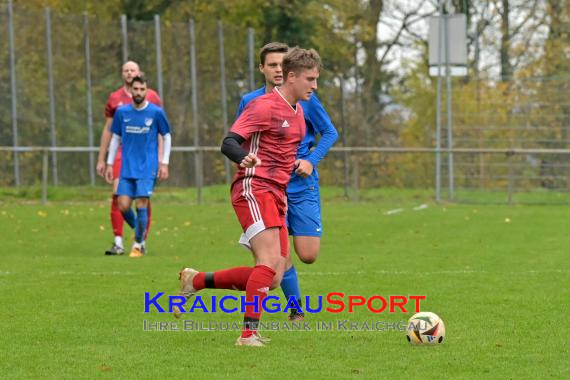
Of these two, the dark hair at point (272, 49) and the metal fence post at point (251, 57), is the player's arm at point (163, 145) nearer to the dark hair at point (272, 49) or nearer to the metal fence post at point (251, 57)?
the dark hair at point (272, 49)

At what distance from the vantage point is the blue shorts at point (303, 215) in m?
9.84

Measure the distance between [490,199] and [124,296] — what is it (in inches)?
649

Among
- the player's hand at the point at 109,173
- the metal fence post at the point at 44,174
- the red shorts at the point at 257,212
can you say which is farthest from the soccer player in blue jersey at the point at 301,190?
the metal fence post at the point at 44,174

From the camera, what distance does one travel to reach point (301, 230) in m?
9.84

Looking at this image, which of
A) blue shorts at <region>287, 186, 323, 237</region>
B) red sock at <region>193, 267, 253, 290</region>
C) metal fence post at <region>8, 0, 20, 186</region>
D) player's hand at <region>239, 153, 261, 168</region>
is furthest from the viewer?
metal fence post at <region>8, 0, 20, 186</region>

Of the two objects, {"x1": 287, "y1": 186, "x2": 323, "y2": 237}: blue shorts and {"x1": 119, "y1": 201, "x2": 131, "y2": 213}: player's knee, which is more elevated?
{"x1": 287, "y1": 186, "x2": 323, "y2": 237}: blue shorts

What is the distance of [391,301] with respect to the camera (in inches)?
415

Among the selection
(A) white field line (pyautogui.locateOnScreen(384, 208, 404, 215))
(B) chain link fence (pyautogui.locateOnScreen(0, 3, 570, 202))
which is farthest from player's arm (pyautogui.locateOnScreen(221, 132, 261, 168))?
(B) chain link fence (pyautogui.locateOnScreen(0, 3, 570, 202))

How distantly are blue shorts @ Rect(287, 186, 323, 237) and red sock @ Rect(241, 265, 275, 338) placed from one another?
1.41m

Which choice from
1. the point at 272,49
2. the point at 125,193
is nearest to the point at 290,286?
the point at 272,49

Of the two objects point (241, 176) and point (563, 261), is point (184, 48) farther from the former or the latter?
point (241, 176)

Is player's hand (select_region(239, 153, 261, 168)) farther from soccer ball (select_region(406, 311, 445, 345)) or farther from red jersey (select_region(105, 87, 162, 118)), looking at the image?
red jersey (select_region(105, 87, 162, 118))

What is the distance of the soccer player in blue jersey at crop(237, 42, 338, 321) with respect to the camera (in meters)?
9.71

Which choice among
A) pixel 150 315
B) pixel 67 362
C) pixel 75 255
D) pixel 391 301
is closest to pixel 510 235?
pixel 75 255
